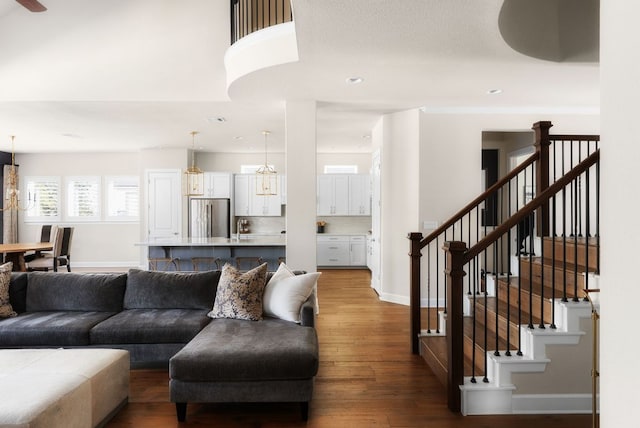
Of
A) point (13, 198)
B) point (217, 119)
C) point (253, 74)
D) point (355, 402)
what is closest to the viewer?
point (355, 402)

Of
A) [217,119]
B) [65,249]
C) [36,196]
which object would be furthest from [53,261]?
[217,119]

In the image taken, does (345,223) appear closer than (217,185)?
No

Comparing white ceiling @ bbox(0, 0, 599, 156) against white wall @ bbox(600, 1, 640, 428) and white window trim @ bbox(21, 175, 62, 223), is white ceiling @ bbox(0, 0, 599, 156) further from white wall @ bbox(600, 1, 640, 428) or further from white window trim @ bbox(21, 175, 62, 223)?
white window trim @ bbox(21, 175, 62, 223)

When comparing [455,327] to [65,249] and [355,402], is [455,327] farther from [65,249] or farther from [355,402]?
[65,249]

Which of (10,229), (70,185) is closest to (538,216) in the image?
(70,185)

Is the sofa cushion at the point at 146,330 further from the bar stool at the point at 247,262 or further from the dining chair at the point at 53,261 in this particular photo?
the dining chair at the point at 53,261

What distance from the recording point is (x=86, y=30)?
15.9ft

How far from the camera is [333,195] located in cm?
870

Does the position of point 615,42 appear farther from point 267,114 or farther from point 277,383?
point 267,114

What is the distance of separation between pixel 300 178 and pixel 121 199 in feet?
19.8

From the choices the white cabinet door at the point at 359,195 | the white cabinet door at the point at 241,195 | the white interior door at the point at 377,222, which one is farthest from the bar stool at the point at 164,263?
the white cabinet door at the point at 359,195

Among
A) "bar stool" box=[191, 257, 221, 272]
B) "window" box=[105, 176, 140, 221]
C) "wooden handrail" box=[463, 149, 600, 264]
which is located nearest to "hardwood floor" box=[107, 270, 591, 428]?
"wooden handrail" box=[463, 149, 600, 264]

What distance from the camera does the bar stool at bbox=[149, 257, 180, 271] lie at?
5.84 m

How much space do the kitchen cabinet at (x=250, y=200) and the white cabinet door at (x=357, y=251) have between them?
1.86 m
